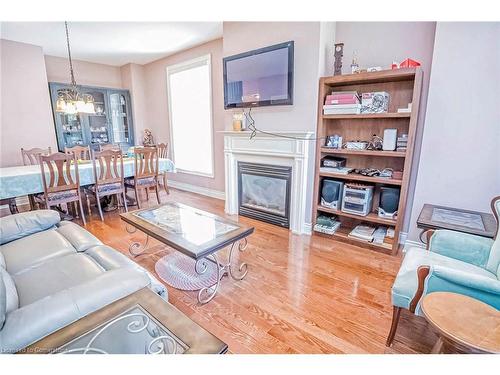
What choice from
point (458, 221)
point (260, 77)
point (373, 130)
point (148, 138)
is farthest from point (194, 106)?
point (458, 221)

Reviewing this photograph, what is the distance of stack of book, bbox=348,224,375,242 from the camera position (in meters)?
2.69

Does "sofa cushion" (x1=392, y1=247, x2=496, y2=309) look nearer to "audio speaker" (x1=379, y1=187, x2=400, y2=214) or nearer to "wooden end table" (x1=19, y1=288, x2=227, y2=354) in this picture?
"audio speaker" (x1=379, y1=187, x2=400, y2=214)

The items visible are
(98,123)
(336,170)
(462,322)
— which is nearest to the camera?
(462,322)

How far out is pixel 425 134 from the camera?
229 cm

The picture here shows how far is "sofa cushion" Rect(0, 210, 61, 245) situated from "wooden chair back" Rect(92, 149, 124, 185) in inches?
57.1

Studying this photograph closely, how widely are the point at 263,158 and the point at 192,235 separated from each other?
160cm

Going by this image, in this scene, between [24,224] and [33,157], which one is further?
[33,157]

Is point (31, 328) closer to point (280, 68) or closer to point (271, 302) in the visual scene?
point (271, 302)

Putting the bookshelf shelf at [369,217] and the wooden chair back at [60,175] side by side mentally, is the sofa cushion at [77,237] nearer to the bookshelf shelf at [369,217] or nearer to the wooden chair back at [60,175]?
the wooden chair back at [60,175]

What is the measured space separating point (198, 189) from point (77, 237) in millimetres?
3064

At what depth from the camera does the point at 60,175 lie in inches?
121

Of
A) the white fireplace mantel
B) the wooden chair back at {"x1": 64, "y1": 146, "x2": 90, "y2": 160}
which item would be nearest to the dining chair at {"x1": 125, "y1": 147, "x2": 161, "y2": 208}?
the wooden chair back at {"x1": 64, "y1": 146, "x2": 90, "y2": 160}

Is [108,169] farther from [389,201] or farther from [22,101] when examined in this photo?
[389,201]

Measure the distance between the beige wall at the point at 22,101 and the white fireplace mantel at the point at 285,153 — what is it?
3255 mm
